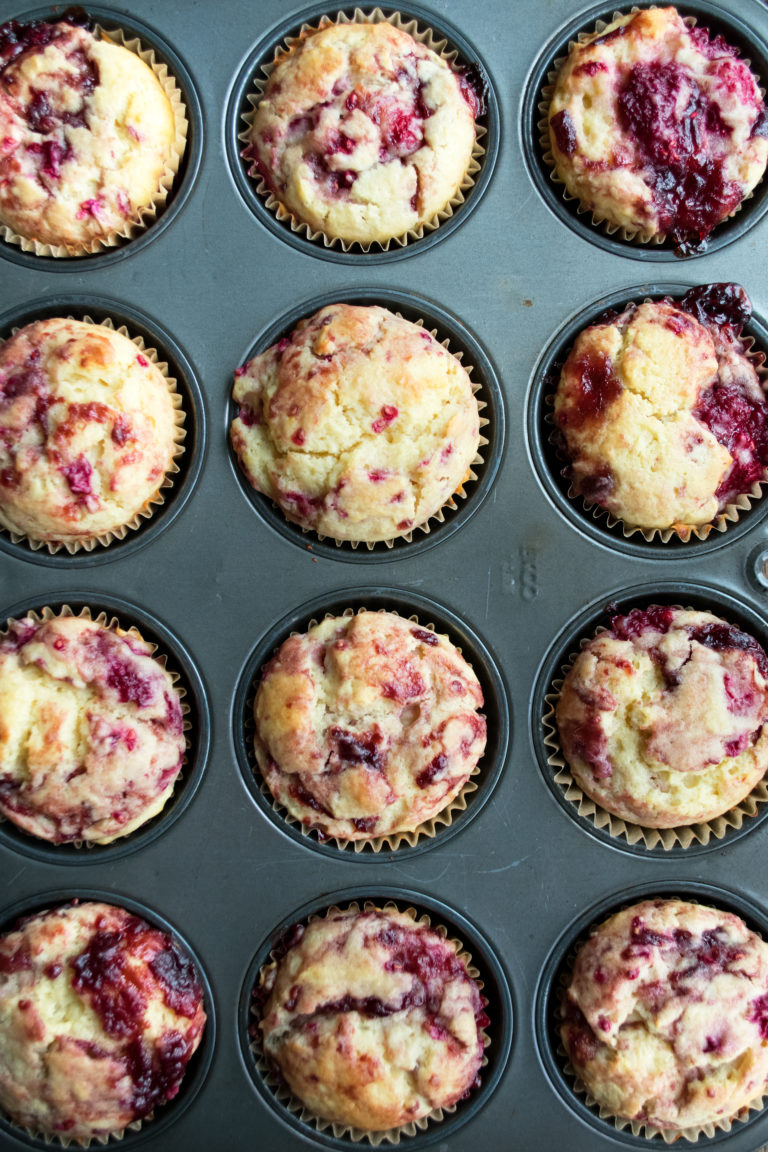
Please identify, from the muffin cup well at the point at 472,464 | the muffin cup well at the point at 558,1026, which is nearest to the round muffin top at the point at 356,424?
the muffin cup well at the point at 472,464

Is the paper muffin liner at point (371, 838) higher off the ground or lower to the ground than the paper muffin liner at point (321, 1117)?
higher

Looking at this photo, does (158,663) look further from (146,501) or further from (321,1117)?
(321,1117)

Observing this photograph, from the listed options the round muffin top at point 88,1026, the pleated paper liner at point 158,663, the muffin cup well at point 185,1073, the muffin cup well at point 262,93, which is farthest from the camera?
the muffin cup well at point 262,93

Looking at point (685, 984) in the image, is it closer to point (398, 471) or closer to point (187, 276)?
point (398, 471)

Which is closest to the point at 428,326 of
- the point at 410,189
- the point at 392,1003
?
the point at 410,189

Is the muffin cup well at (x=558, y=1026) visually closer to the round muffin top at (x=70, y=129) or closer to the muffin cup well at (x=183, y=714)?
the muffin cup well at (x=183, y=714)

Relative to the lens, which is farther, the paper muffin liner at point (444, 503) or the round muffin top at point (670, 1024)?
the paper muffin liner at point (444, 503)

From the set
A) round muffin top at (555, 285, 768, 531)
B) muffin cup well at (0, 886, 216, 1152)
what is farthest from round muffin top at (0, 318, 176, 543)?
round muffin top at (555, 285, 768, 531)
